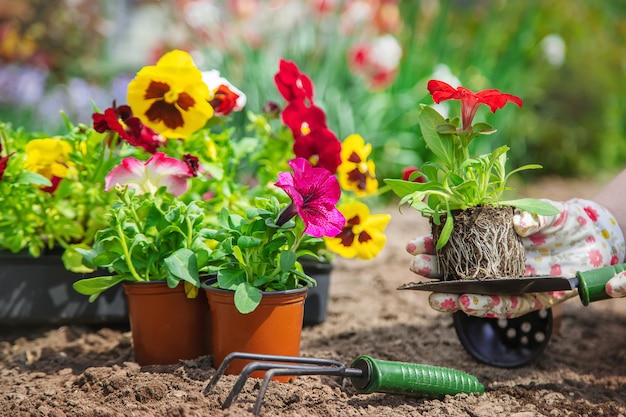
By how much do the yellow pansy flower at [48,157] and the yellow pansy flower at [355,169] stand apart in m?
0.73

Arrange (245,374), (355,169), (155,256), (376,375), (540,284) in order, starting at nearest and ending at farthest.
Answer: (245,374)
(376,375)
(540,284)
(155,256)
(355,169)

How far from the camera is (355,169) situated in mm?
1816

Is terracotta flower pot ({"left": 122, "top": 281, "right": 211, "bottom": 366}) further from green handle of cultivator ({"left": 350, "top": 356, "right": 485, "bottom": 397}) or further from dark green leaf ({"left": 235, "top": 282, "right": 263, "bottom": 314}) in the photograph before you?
green handle of cultivator ({"left": 350, "top": 356, "right": 485, "bottom": 397})

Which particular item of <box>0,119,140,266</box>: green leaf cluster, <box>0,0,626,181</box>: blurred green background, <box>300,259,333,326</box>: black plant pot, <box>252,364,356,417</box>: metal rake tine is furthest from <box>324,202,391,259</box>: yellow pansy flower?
<box>0,0,626,181</box>: blurred green background

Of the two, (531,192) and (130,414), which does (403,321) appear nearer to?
(130,414)

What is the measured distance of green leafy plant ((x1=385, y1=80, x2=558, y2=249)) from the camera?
1.43 metres

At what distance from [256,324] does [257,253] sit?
155mm

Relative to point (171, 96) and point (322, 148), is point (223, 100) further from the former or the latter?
point (322, 148)

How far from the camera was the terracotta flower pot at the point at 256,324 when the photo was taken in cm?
145

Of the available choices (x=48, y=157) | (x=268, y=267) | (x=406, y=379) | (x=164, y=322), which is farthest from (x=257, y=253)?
(x=48, y=157)

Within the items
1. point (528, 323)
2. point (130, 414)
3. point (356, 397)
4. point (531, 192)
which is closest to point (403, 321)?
point (528, 323)

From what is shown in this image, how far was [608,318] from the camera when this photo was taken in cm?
235

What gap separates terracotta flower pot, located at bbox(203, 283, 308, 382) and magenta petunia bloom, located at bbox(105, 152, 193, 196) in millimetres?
280

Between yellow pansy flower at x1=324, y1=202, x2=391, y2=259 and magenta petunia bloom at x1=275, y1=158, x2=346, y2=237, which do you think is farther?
yellow pansy flower at x1=324, y1=202, x2=391, y2=259
